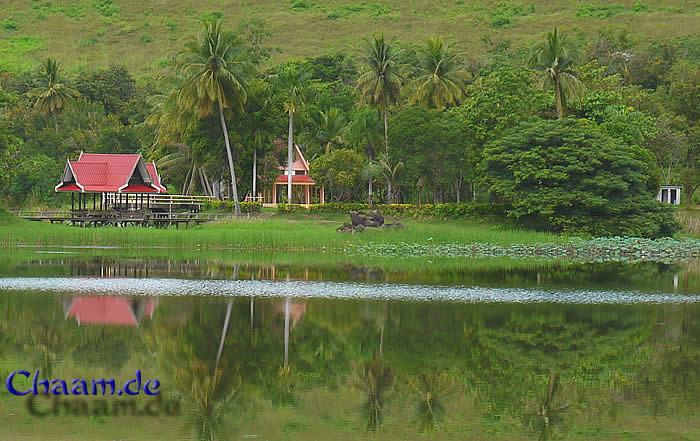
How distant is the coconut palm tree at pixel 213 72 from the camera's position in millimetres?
61812

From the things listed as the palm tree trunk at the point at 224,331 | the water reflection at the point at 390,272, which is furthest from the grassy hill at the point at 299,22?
the palm tree trunk at the point at 224,331

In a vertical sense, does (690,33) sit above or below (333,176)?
above

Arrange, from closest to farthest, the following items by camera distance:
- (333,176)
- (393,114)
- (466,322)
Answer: (466,322) → (333,176) → (393,114)

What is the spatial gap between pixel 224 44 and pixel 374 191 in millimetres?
19522

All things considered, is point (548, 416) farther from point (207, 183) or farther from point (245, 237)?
point (207, 183)

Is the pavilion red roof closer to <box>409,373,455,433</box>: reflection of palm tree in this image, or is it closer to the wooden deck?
the wooden deck

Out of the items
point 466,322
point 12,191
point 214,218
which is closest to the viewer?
point 466,322

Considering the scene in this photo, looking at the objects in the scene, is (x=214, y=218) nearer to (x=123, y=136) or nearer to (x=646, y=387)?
(x=123, y=136)

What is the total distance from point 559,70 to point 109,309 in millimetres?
39942

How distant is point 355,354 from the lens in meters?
21.4

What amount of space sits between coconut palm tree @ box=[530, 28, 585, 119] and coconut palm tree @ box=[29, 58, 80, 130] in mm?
39709

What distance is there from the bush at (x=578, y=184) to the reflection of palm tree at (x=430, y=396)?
35.0 metres

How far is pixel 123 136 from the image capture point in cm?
8350

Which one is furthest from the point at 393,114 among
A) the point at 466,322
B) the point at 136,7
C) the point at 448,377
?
the point at 136,7
